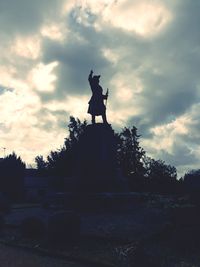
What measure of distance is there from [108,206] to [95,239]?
8.19 meters

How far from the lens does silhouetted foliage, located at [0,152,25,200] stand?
54688 mm

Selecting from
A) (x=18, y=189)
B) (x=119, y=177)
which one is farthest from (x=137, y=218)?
(x=18, y=189)

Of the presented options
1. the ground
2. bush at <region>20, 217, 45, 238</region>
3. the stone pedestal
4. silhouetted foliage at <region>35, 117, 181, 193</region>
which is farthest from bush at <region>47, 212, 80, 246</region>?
silhouetted foliage at <region>35, 117, 181, 193</region>

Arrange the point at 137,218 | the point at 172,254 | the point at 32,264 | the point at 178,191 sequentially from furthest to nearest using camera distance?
the point at 178,191 → the point at 137,218 → the point at 172,254 → the point at 32,264

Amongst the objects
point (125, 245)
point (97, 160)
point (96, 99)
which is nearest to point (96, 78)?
point (96, 99)

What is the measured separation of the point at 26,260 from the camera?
12.2 metres

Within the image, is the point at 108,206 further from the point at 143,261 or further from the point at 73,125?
the point at 73,125

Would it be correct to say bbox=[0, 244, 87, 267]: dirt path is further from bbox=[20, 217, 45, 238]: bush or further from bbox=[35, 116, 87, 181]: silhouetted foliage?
bbox=[35, 116, 87, 181]: silhouetted foliage

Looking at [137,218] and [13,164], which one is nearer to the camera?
[137,218]

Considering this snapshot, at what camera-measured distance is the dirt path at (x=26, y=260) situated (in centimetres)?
1136

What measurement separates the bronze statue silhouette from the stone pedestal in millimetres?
1323

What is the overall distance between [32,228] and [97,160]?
10.9 meters

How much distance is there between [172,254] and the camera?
12234 mm

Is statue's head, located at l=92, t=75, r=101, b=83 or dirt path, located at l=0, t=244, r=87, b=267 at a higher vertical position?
statue's head, located at l=92, t=75, r=101, b=83
